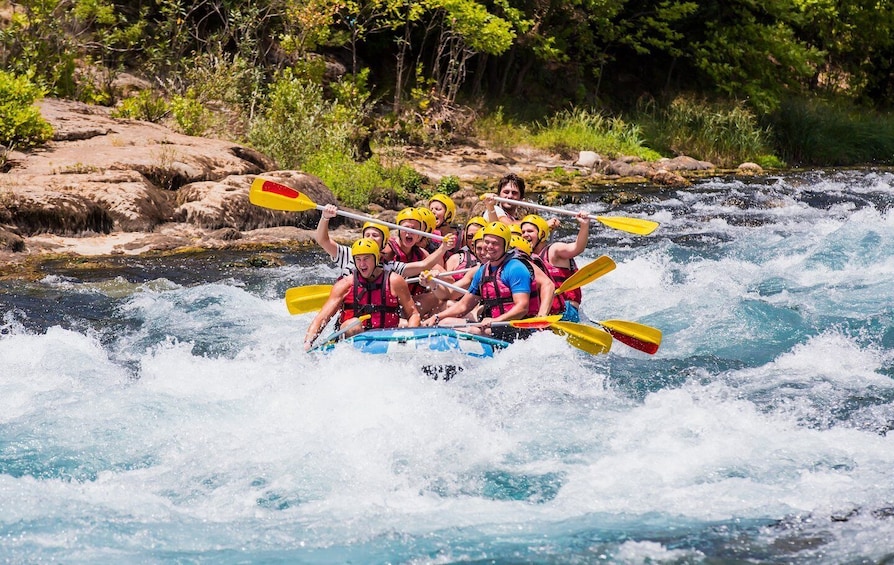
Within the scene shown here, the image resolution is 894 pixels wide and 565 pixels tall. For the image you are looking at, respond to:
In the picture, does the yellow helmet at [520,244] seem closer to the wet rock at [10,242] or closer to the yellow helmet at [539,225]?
the yellow helmet at [539,225]

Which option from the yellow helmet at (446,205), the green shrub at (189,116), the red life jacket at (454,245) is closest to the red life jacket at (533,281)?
the red life jacket at (454,245)

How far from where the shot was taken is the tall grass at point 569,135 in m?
19.8

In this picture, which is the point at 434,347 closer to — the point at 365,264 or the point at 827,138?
the point at 365,264

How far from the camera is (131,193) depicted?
1157 cm

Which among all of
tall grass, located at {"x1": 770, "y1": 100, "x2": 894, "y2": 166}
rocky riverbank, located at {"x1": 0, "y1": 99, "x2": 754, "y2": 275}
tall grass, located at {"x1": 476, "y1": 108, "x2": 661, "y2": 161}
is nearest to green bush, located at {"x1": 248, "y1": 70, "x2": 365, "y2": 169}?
rocky riverbank, located at {"x1": 0, "y1": 99, "x2": 754, "y2": 275}

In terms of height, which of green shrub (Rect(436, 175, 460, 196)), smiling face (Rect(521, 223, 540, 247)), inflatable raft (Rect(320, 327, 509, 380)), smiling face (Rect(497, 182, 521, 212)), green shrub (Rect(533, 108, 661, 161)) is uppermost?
smiling face (Rect(497, 182, 521, 212))

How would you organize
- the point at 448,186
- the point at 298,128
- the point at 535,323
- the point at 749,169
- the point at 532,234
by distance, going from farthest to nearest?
the point at 749,169 < the point at 448,186 < the point at 298,128 < the point at 532,234 < the point at 535,323

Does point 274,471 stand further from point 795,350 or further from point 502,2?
point 502,2

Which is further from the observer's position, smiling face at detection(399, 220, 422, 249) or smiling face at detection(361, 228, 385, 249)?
smiling face at detection(399, 220, 422, 249)

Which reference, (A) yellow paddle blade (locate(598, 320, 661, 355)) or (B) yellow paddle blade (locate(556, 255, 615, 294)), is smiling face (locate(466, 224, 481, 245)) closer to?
(B) yellow paddle blade (locate(556, 255, 615, 294))

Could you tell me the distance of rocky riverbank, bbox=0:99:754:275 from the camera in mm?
10945

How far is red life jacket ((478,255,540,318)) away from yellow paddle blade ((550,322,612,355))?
411mm

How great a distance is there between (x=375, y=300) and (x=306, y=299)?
86 centimetres

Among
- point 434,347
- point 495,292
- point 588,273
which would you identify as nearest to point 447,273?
point 495,292
